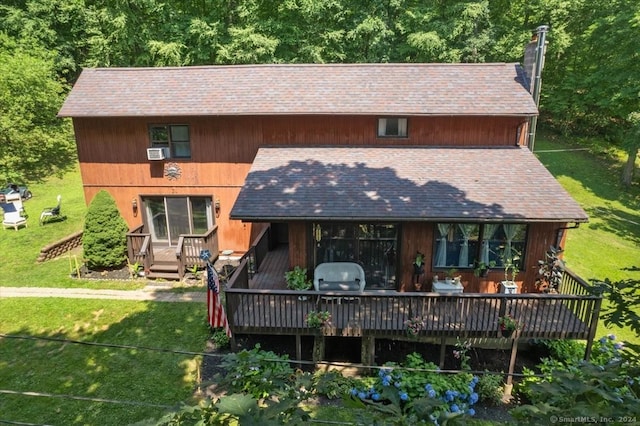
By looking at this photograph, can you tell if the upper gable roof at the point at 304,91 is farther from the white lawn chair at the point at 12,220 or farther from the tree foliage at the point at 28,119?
the tree foliage at the point at 28,119

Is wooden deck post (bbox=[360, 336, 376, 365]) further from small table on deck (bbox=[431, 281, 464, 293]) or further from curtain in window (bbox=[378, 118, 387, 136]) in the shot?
curtain in window (bbox=[378, 118, 387, 136])

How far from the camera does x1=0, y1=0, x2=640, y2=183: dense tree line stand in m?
23.5

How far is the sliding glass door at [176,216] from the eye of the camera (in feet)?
46.0

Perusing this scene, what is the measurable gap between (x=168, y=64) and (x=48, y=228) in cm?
1287

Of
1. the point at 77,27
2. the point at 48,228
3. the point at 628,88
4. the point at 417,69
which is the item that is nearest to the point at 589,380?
the point at 417,69

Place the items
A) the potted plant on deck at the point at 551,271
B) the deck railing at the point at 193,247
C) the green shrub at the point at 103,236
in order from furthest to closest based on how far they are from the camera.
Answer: the deck railing at the point at 193,247 → the green shrub at the point at 103,236 → the potted plant on deck at the point at 551,271

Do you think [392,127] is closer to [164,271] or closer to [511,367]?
[511,367]

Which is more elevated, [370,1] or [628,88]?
[370,1]

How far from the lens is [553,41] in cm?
2442

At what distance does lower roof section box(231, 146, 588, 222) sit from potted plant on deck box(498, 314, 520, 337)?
2203 mm

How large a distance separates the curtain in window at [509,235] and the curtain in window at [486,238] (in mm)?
224

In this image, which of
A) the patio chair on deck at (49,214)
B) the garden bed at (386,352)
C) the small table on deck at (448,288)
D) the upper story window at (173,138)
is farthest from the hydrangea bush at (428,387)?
the patio chair on deck at (49,214)

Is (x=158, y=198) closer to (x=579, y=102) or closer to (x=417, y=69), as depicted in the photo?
(x=417, y=69)

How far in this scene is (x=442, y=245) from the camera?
392 inches
